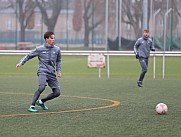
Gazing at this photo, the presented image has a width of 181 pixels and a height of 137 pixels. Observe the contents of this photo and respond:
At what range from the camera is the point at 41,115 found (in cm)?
1160

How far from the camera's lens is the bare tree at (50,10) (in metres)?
38.8

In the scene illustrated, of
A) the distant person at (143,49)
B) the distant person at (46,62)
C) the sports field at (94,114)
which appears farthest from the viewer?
the distant person at (143,49)

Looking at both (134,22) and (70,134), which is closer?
(70,134)

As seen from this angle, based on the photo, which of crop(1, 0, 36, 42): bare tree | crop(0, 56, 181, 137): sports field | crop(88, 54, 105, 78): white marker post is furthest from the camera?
crop(1, 0, 36, 42): bare tree

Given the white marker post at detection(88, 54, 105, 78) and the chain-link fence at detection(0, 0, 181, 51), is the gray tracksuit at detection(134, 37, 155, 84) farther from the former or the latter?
the chain-link fence at detection(0, 0, 181, 51)

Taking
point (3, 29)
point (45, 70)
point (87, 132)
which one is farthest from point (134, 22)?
point (87, 132)

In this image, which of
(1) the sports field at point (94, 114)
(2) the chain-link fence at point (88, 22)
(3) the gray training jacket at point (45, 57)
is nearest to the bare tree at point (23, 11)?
(2) the chain-link fence at point (88, 22)

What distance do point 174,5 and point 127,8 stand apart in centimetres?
334

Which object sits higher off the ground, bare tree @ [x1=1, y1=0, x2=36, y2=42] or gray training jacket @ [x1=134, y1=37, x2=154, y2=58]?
bare tree @ [x1=1, y1=0, x2=36, y2=42]

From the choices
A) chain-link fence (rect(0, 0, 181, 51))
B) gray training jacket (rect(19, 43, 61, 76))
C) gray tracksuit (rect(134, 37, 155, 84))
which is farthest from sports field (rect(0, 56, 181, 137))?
chain-link fence (rect(0, 0, 181, 51))

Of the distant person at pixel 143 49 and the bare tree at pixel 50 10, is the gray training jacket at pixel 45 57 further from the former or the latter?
the bare tree at pixel 50 10

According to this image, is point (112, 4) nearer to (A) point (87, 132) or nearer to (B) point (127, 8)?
(B) point (127, 8)

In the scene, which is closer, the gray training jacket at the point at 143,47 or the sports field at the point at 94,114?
the sports field at the point at 94,114

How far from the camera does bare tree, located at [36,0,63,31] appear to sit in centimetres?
3884
